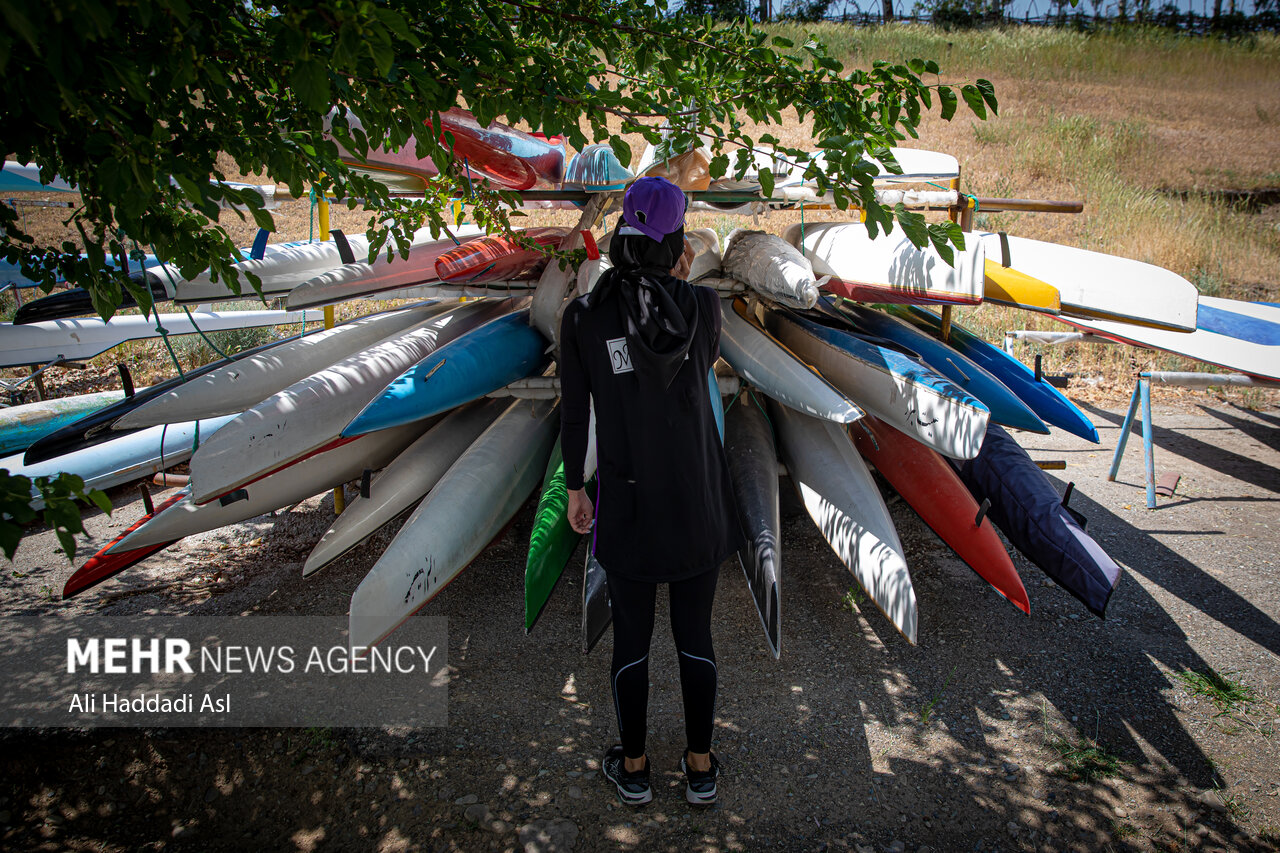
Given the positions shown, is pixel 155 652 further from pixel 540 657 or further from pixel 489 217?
pixel 489 217

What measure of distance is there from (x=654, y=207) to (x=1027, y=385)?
2698mm

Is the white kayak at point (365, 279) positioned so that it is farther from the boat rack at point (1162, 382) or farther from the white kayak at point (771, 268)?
the boat rack at point (1162, 382)

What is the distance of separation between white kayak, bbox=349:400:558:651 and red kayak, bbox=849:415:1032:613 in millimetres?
1528

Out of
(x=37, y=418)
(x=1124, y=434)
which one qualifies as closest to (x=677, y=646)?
(x=1124, y=434)

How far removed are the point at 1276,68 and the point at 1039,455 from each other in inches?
650

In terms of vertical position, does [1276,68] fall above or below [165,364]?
above

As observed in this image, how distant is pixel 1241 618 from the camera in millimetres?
2988

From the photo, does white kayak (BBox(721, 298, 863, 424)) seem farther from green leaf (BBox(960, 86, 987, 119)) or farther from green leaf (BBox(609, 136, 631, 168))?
green leaf (BBox(960, 86, 987, 119))

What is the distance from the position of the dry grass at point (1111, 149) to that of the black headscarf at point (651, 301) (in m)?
5.66

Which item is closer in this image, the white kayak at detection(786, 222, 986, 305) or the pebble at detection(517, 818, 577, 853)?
the pebble at detection(517, 818, 577, 853)

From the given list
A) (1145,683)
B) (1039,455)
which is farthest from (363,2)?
(1039,455)

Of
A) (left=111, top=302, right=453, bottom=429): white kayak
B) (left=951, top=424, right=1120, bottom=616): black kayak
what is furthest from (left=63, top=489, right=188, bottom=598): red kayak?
(left=951, top=424, right=1120, bottom=616): black kayak

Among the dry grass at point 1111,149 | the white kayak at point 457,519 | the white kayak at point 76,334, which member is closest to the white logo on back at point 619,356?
the white kayak at point 457,519

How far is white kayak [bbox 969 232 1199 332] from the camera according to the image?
3473 mm
